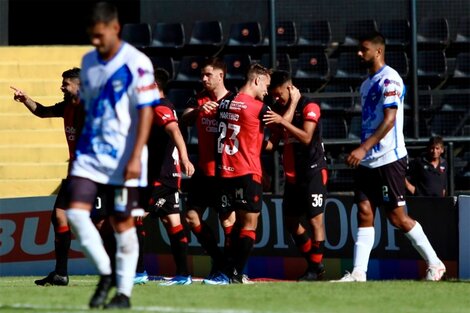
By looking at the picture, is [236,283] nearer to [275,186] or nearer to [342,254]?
[342,254]

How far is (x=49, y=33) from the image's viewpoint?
915 inches

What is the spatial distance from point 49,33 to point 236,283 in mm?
13324

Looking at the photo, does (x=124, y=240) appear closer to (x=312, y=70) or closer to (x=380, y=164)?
(x=380, y=164)

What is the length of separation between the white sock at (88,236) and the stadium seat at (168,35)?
11517 mm

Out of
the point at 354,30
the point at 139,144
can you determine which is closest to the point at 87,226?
the point at 139,144

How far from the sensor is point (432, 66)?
18688 mm

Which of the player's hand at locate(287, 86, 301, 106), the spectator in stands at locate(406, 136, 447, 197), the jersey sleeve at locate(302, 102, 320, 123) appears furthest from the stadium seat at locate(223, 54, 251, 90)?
the jersey sleeve at locate(302, 102, 320, 123)

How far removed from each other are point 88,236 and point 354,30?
466 inches

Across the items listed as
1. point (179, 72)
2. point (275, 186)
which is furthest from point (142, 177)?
point (179, 72)

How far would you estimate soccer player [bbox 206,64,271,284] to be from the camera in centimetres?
1121

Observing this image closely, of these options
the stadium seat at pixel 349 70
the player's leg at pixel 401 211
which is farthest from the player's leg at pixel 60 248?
the stadium seat at pixel 349 70

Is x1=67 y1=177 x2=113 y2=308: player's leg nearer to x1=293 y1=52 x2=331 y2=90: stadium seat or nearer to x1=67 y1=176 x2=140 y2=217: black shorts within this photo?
x1=67 y1=176 x2=140 y2=217: black shorts

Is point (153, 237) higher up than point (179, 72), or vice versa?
point (179, 72)

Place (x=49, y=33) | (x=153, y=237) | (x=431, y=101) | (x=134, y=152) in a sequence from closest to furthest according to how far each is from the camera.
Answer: (x=134, y=152)
(x=153, y=237)
(x=431, y=101)
(x=49, y=33)
